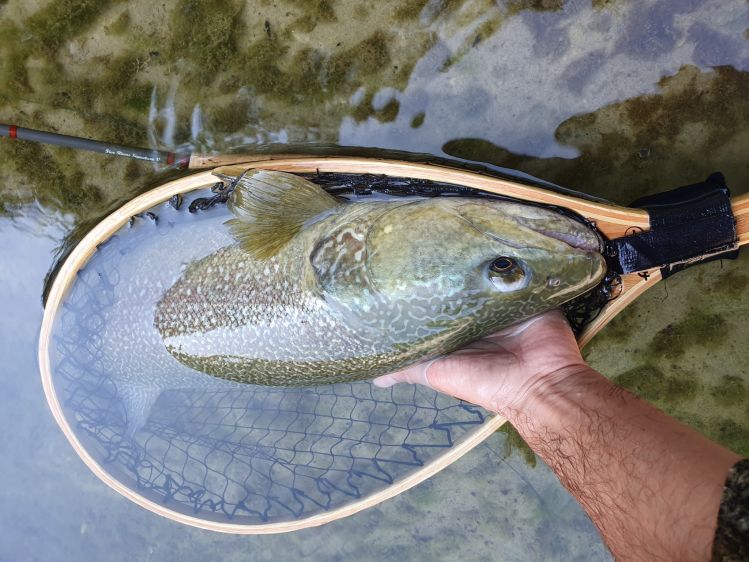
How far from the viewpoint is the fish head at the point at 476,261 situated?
2105mm

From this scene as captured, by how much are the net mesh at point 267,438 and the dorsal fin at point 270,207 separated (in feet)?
3.69

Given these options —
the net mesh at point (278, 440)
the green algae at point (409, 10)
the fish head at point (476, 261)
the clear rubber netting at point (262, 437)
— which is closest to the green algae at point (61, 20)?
the green algae at point (409, 10)

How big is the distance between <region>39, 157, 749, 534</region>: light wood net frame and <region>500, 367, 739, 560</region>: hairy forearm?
1.57 ft

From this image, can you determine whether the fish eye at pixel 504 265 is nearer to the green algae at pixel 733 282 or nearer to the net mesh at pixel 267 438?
the net mesh at pixel 267 438

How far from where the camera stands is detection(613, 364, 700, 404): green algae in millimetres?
3562

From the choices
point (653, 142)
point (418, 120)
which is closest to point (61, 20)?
point (418, 120)

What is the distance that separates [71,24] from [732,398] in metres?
4.62

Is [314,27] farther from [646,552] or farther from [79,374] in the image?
[646,552]

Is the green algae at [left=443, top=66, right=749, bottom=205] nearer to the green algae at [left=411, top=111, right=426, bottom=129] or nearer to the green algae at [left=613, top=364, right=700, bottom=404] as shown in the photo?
the green algae at [left=411, top=111, right=426, bottom=129]

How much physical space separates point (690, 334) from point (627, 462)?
191 centimetres

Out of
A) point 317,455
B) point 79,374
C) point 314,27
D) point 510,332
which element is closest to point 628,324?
point 510,332

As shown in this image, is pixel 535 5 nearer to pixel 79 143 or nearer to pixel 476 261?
pixel 476 261

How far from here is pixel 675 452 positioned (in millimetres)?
1796

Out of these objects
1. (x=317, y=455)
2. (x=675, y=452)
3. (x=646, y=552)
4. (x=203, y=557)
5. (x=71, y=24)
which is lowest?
(x=203, y=557)
